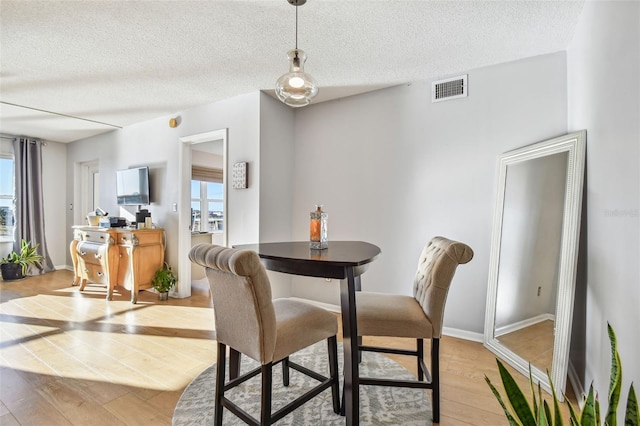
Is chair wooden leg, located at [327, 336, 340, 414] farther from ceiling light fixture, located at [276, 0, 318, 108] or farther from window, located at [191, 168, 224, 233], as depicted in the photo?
window, located at [191, 168, 224, 233]

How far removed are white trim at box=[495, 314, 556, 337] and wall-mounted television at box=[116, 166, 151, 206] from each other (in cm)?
431

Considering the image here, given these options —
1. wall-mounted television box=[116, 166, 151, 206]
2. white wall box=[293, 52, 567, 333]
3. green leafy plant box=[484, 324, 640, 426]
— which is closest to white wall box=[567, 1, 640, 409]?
white wall box=[293, 52, 567, 333]

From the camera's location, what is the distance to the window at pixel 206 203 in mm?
5855

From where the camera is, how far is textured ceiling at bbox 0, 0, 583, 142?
77.6 inches

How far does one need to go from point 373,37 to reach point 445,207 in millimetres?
1562

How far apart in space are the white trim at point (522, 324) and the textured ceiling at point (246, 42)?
195cm

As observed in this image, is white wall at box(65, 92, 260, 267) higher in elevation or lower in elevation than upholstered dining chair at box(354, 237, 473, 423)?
higher

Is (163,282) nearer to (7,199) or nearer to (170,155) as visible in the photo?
(170,155)

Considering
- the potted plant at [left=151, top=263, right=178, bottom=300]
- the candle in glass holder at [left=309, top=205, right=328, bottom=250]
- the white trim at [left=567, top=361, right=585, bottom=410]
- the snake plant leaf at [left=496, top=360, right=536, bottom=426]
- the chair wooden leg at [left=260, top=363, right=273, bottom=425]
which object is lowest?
the white trim at [left=567, top=361, right=585, bottom=410]

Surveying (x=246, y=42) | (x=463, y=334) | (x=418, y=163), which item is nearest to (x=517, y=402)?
(x=463, y=334)

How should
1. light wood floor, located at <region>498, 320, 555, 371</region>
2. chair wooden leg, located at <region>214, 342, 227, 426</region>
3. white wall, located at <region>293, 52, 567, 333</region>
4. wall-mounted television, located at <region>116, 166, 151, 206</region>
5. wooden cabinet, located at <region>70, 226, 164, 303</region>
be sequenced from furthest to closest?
wall-mounted television, located at <region>116, 166, 151, 206</region>
wooden cabinet, located at <region>70, 226, 164, 303</region>
white wall, located at <region>293, 52, 567, 333</region>
light wood floor, located at <region>498, 320, 555, 371</region>
chair wooden leg, located at <region>214, 342, 227, 426</region>

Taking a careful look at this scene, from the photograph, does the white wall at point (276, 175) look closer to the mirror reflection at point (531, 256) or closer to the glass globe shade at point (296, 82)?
the glass globe shade at point (296, 82)

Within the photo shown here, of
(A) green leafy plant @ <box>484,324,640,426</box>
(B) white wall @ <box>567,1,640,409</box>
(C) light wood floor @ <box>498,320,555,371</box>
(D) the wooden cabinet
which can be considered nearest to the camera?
(A) green leafy plant @ <box>484,324,640,426</box>

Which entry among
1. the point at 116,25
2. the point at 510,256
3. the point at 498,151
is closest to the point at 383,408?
the point at 510,256
